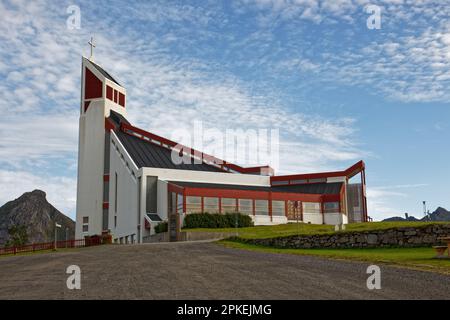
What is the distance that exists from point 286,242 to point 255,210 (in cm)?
3569

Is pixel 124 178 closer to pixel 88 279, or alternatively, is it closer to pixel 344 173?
pixel 344 173

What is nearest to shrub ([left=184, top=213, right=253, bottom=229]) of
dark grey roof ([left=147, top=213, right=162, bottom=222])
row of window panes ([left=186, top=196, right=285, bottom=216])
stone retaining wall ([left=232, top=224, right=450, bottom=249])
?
row of window panes ([left=186, top=196, right=285, bottom=216])

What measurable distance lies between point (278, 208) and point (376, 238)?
139ft

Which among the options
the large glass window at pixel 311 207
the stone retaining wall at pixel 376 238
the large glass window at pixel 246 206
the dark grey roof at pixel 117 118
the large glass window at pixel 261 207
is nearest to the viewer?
the stone retaining wall at pixel 376 238

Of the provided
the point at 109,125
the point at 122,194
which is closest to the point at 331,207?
the point at 122,194

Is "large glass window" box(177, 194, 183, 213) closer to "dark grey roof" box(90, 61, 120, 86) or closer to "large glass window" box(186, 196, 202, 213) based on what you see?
"large glass window" box(186, 196, 202, 213)

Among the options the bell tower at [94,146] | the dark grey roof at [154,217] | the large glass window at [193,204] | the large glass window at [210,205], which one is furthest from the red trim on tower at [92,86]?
the large glass window at [210,205]

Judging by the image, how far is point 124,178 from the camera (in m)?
74.1

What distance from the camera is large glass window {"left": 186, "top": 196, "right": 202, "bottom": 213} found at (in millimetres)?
63094

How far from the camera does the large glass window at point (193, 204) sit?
6309 centimetres

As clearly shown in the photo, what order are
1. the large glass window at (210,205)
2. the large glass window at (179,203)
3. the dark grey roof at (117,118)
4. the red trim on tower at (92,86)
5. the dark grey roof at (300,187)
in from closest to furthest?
the large glass window at (179,203) → the large glass window at (210,205) → the dark grey roof at (300,187) → the dark grey roof at (117,118) → the red trim on tower at (92,86)

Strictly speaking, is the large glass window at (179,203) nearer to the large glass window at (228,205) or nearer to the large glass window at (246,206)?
the large glass window at (228,205)
